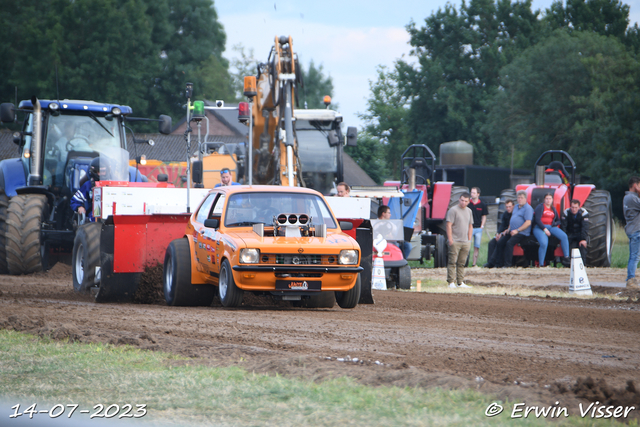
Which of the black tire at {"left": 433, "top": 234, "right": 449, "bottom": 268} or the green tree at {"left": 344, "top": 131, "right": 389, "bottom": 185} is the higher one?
the green tree at {"left": 344, "top": 131, "right": 389, "bottom": 185}

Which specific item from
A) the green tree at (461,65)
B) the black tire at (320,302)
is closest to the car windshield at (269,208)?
the black tire at (320,302)

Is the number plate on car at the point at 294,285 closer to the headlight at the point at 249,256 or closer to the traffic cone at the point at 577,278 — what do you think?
the headlight at the point at 249,256

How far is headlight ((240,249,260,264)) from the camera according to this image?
10.3 metres

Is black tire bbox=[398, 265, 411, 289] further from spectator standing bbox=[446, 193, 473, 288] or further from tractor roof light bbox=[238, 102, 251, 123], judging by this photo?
tractor roof light bbox=[238, 102, 251, 123]

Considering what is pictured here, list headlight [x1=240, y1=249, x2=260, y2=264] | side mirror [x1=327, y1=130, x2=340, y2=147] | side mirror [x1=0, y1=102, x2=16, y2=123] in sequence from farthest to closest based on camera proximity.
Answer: side mirror [x1=327, y1=130, x2=340, y2=147]
side mirror [x1=0, y1=102, x2=16, y2=123]
headlight [x1=240, y1=249, x2=260, y2=264]

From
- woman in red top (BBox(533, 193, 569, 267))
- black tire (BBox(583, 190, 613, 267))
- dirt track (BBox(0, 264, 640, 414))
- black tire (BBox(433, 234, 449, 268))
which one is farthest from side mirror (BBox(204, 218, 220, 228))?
black tire (BBox(583, 190, 613, 267))

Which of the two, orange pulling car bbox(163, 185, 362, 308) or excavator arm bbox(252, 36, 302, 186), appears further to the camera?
excavator arm bbox(252, 36, 302, 186)

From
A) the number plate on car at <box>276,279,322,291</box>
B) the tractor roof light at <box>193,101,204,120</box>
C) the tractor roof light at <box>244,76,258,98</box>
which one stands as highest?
the tractor roof light at <box>244,76,258,98</box>

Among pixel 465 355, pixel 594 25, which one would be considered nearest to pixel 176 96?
pixel 594 25

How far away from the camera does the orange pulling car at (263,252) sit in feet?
34.1

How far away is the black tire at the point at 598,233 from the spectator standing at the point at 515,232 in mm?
1722

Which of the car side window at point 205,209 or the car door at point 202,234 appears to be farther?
the car side window at point 205,209

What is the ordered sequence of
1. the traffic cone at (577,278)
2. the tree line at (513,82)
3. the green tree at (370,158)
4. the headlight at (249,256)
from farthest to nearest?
the green tree at (370,158)
the tree line at (513,82)
the traffic cone at (577,278)
the headlight at (249,256)

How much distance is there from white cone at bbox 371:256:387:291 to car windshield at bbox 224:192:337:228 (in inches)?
149
